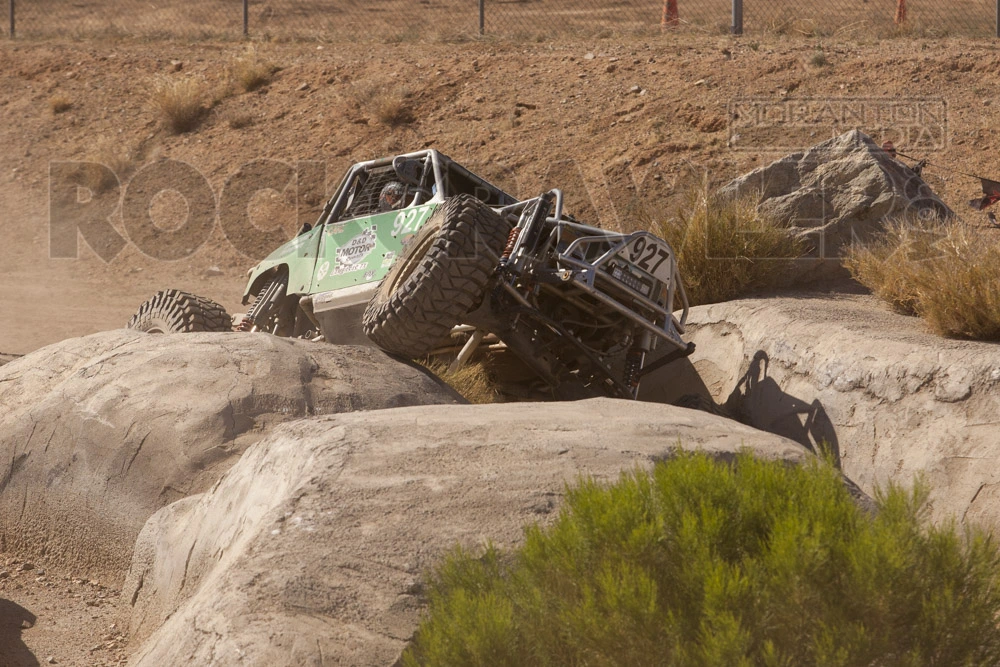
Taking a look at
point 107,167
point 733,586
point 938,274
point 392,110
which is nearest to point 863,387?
point 938,274

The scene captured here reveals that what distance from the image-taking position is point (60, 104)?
2194cm

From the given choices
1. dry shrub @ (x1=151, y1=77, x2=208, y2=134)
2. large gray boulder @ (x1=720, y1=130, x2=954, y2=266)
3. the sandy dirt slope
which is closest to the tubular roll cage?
large gray boulder @ (x1=720, y1=130, x2=954, y2=266)

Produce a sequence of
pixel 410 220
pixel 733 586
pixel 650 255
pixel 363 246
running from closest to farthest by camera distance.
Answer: pixel 733 586 < pixel 650 255 < pixel 410 220 < pixel 363 246

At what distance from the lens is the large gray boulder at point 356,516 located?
3.63m

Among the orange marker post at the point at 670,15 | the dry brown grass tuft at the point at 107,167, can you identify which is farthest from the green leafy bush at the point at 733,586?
the orange marker post at the point at 670,15

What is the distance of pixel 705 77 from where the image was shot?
17.7 m

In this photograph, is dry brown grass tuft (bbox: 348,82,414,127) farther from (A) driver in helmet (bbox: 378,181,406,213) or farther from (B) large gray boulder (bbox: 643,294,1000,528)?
(B) large gray boulder (bbox: 643,294,1000,528)

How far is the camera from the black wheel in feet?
30.5

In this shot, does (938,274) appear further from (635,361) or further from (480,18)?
(480,18)

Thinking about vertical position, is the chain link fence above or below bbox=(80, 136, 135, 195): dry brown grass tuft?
above

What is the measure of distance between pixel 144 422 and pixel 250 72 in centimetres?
1664

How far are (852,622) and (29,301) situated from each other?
14695 mm

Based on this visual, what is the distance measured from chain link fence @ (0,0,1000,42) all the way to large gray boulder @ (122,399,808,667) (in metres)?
15.9

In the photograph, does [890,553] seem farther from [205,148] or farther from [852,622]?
[205,148]
